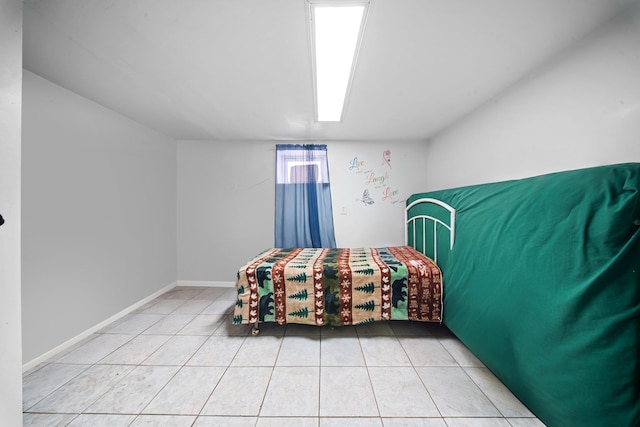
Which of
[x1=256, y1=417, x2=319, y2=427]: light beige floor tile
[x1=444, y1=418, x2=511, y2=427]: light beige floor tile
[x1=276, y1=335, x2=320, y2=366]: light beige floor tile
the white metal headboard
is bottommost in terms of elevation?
[x1=444, y1=418, x2=511, y2=427]: light beige floor tile

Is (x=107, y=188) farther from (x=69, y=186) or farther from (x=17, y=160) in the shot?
(x=17, y=160)

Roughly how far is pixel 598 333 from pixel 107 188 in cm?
372

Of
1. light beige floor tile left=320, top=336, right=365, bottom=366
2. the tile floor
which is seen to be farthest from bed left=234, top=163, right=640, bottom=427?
light beige floor tile left=320, top=336, right=365, bottom=366

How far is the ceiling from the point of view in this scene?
1.17 meters

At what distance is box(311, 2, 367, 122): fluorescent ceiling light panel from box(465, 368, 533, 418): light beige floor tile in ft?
7.83

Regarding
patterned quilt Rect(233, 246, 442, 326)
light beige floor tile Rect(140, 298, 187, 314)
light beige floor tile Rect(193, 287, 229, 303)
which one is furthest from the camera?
light beige floor tile Rect(193, 287, 229, 303)

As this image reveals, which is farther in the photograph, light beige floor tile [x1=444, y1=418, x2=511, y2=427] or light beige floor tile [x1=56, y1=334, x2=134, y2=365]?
light beige floor tile [x1=56, y1=334, x2=134, y2=365]

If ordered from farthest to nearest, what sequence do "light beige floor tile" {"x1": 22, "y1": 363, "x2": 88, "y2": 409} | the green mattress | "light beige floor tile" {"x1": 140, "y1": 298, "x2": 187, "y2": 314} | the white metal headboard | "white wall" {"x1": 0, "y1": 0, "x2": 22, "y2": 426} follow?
"light beige floor tile" {"x1": 140, "y1": 298, "x2": 187, "y2": 314} → the white metal headboard → "light beige floor tile" {"x1": 22, "y1": 363, "x2": 88, "y2": 409} → "white wall" {"x1": 0, "y1": 0, "x2": 22, "y2": 426} → the green mattress

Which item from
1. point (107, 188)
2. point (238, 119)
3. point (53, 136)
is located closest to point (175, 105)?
point (238, 119)

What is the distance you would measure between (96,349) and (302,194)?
265 centimetres

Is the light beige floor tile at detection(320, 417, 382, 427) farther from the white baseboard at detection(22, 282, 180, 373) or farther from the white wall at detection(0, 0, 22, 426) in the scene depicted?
the white baseboard at detection(22, 282, 180, 373)

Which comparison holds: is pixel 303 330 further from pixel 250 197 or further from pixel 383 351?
pixel 250 197

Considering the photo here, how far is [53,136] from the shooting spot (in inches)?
72.3

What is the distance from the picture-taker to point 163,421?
1259mm
